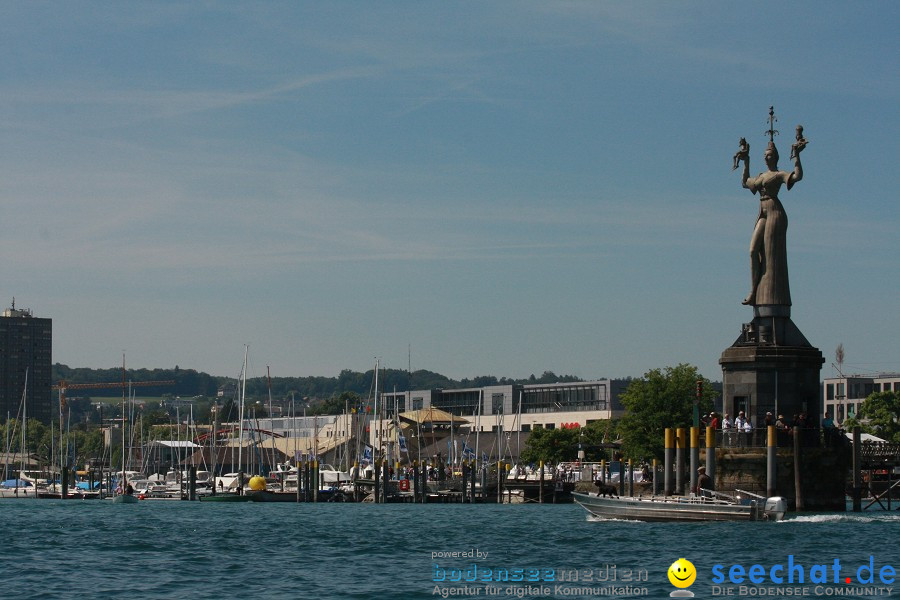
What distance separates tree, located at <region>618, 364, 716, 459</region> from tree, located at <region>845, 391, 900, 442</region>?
1997cm

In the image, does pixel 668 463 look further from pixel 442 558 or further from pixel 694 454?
pixel 442 558

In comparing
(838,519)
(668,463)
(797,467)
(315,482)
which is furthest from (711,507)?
(315,482)

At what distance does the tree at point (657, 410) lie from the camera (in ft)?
363

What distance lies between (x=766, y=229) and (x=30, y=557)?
111ft

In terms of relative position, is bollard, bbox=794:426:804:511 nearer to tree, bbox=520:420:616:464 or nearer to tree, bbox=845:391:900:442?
tree, bbox=845:391:900:442

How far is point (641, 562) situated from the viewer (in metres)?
46.4

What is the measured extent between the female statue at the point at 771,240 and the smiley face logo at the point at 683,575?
2816 centimetres

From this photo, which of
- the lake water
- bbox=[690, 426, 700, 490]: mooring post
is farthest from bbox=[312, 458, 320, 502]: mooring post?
bbox=[690, 426, 700, 490]: mooring post

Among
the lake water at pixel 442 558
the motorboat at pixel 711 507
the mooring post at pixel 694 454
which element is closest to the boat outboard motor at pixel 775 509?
the motorboat at pixel 711 507

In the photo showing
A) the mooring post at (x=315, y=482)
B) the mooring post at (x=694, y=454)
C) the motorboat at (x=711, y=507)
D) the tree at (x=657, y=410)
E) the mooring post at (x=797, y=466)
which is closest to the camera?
the motorboat at (x=711, y=507)

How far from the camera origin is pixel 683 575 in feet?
131

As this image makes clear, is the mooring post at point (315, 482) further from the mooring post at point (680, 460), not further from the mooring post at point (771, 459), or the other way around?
the mooring post at point (771, 459)

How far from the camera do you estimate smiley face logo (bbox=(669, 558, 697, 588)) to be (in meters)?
39.8

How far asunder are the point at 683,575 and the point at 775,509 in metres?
19.8
